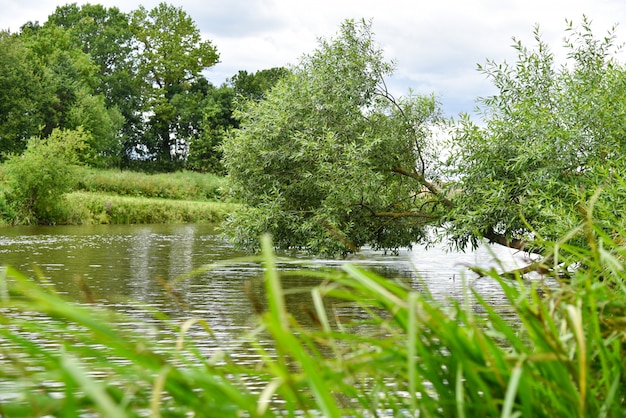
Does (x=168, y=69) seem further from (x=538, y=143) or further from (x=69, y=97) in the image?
(x=538, y=143)

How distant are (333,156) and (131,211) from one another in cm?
2441

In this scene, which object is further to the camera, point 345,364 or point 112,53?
point 112,53

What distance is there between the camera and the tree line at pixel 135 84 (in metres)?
56.8

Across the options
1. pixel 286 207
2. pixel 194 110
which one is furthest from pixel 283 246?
pixel 194 110

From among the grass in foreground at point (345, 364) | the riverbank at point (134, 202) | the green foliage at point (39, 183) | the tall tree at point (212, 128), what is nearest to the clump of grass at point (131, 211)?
the riverbank at point (134, 202)

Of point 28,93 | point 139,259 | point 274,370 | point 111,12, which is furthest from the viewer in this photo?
point 111,12

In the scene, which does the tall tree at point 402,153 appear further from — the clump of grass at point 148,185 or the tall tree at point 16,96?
the tall tree at point 16,96

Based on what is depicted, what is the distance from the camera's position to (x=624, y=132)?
13031 mm

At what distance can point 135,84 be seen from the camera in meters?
70.1

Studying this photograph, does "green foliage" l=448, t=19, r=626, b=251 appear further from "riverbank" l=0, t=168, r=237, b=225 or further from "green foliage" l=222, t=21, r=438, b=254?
"riverbank" l=0, t=168, r=237, b=225

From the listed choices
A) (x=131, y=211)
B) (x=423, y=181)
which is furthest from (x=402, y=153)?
(x=131, y=211)

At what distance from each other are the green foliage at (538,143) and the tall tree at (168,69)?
5562 centimetres

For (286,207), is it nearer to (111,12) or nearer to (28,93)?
(28,93)

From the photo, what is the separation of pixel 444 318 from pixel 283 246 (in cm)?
1544
